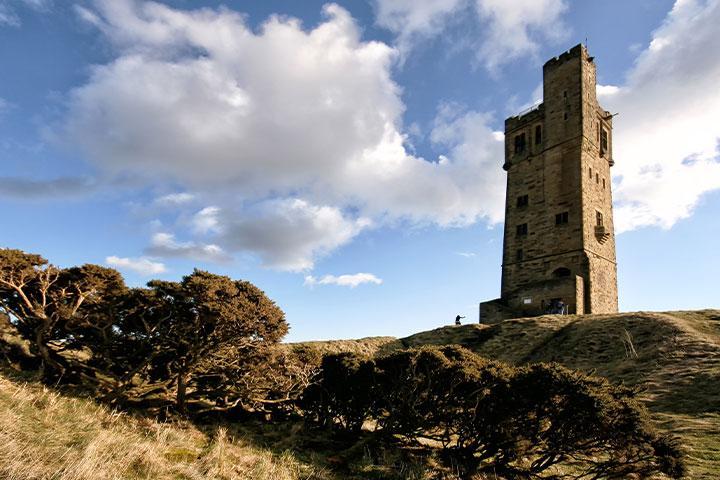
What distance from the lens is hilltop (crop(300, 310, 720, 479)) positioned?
1302 centimetres

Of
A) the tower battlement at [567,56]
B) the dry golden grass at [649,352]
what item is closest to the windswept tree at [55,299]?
the dry golden grass at [649,352]

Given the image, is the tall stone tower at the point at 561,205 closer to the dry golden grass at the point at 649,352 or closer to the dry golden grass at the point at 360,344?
the dry golden grass at the point at 649,352

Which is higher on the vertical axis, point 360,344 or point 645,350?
point 645,350

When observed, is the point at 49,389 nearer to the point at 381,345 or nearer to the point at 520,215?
the point at 381,345

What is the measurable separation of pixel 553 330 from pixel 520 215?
16832mm

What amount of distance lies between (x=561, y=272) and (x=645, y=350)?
16818mm

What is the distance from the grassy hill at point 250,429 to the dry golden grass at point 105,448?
0.07 ft

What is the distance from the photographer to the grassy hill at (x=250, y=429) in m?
7.25

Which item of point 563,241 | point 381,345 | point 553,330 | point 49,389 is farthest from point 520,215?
point 49,389

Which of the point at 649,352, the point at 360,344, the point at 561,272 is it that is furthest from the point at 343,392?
the point at 561,272

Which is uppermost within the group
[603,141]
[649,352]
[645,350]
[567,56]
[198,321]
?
[567,56]

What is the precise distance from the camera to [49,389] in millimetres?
12109

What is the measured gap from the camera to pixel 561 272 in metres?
36.5

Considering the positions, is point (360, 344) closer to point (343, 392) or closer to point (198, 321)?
point (343, 392)
